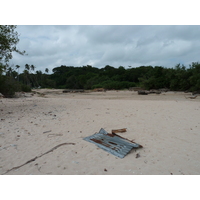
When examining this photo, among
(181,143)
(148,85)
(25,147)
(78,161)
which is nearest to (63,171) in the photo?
(78,161)

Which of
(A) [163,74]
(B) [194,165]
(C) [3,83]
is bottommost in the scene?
(B) [194,165]

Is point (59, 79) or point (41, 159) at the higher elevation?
point (59, 79)

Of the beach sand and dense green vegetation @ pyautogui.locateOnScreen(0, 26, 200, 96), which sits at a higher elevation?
dense green vegetation @ pyautogui.locateOnScreen(0, 26, 200, 96)

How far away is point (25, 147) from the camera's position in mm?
4027

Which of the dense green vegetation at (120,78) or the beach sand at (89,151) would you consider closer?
the beach sand at (89,151)

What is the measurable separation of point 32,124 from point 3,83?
518 cm

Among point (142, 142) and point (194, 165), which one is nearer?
point (194, 165)

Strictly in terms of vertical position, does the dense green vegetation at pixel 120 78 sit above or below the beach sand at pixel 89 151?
above

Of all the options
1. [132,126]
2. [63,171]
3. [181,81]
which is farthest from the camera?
[181,81]

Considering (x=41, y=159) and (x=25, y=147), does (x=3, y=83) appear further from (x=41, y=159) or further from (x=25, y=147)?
(x=41, y=159)

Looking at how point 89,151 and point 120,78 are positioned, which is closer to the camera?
point 89,151

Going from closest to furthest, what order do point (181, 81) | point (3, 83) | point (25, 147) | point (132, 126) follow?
point (25, 147) → point (132, 126) → point (3, 83) → point (181, 81)

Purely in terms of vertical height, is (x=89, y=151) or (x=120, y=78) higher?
(x=120, y=78)

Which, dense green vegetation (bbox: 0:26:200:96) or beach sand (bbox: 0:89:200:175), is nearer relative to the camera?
beach sand (bbox: 0:89:200:175)
